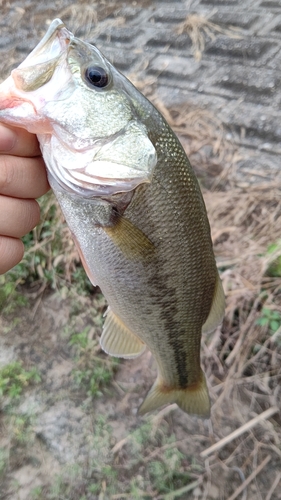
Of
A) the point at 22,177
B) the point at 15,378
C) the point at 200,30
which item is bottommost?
the point at 15,378

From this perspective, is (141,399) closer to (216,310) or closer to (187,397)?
(187,397)

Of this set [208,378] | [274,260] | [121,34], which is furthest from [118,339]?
[121,34]

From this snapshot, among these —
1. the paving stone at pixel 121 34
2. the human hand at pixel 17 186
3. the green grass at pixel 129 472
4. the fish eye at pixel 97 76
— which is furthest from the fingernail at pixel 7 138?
the paving stone at pixel 121 34

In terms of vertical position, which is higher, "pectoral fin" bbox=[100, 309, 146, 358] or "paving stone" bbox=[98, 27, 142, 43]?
"paving stone" bbox=[98, 27, 142, 43]

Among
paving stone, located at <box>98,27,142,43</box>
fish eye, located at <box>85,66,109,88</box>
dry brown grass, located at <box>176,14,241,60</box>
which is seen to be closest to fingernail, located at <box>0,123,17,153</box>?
fish eye, located at <box>85,66,109,88</box>

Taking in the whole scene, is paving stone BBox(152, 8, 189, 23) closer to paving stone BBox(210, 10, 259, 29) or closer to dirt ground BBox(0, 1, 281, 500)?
paving stone BBox(210, 10, 259, 29)

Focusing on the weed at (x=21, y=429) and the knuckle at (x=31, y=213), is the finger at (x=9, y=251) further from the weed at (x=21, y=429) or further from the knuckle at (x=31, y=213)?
the weed at (x=21, y=429)
